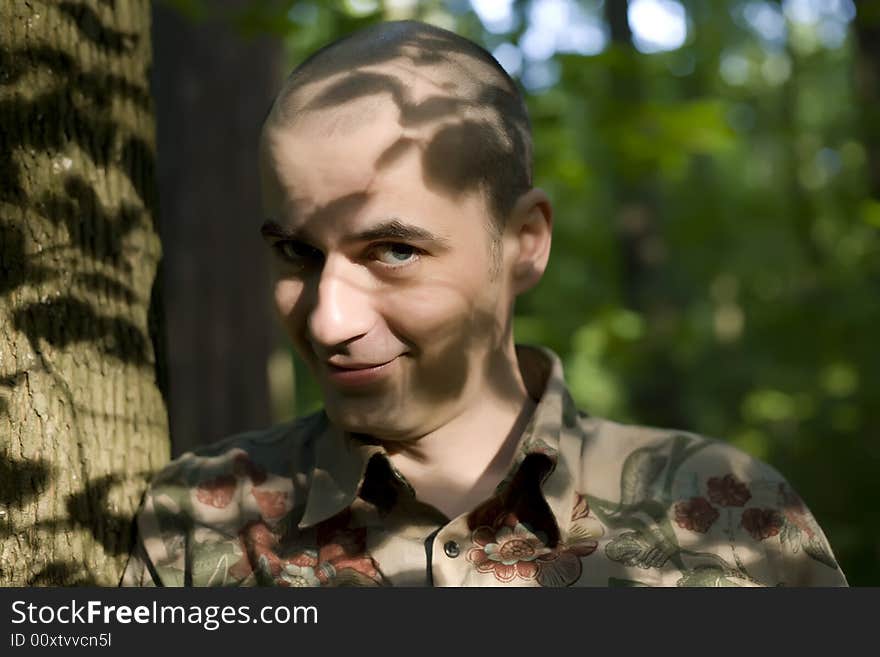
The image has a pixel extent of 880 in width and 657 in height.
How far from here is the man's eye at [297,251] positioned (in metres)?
2.38

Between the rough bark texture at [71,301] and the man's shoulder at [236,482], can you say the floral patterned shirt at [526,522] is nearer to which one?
the man's shoulder at [236,482]

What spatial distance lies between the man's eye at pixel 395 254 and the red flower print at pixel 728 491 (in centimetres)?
87

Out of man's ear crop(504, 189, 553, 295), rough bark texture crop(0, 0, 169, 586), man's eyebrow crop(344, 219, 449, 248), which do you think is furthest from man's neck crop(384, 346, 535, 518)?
rough bark texture crop(0, 0, 169, 586)

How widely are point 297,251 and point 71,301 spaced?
1.87 ft

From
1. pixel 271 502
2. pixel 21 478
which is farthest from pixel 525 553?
pixel 21 478

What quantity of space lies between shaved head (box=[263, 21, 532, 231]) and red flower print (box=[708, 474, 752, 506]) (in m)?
0.79

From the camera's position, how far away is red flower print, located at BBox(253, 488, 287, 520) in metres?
2.56

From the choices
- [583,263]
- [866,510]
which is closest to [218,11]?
[866,510]

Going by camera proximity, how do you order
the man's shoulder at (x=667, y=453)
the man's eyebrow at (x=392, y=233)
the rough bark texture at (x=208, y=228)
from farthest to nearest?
1. the rough bark texture at (x=208, y=228)
2. the man's shoulder at (x=667, y=453)
3. the man's eyebrow at (x=392, y=233)

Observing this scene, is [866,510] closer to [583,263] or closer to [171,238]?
[171,238]

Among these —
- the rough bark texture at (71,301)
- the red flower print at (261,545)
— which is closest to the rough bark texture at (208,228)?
the rough bark texture at (71,301)

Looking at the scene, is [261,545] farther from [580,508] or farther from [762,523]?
[762,523]

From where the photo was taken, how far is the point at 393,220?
7.41 feet

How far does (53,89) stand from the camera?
99.1 inches
